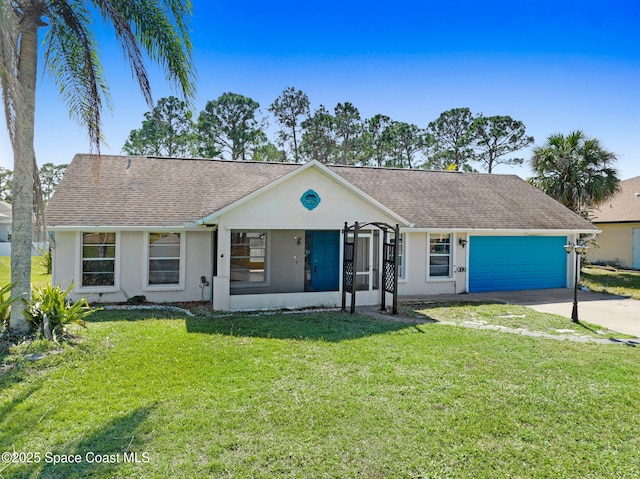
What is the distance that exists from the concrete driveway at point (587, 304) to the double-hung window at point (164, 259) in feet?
33.3

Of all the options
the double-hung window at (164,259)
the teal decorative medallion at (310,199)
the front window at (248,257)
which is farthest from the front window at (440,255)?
the double-hung window at (164,259)

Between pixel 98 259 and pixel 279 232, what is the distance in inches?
230

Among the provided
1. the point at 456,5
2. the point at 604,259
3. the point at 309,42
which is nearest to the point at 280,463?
the point at 456,5

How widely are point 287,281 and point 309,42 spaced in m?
9.31

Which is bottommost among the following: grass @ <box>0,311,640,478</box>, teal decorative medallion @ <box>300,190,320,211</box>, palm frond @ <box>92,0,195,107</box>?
grass @ <box>0,311,640,478</box>

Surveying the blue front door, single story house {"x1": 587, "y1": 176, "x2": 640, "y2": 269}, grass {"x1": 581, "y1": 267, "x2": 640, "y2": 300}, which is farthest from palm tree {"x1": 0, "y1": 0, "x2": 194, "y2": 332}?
single story house {"x1": 587, "y1": 176, "x2": 640, "y2": 269}

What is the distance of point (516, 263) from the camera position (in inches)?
654

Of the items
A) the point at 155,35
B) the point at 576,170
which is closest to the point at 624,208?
the point at 576,170

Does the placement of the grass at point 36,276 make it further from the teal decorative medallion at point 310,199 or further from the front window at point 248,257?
the teal decorative medallion at point 310,199

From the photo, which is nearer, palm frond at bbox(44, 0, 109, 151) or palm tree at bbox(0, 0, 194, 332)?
palm tree at bbox(0, 0, 194, 332)

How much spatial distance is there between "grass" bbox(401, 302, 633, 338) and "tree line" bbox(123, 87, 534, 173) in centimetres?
2730

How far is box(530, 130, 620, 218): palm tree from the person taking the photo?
20.0 meters

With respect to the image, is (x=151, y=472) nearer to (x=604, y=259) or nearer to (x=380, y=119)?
(x=604, y=259)

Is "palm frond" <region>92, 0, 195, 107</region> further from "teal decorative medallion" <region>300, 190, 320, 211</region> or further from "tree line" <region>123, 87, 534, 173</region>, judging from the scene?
"tree line" <region>123, 87, 534, 173</region>
